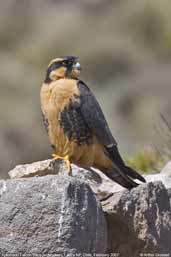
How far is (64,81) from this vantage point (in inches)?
262

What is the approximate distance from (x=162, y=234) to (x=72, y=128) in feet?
3.53

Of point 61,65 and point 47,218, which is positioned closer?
point 47,218

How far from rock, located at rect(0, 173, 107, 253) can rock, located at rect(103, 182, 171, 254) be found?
0.45 m

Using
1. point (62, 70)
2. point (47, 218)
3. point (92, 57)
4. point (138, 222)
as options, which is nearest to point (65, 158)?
point (62, 70)

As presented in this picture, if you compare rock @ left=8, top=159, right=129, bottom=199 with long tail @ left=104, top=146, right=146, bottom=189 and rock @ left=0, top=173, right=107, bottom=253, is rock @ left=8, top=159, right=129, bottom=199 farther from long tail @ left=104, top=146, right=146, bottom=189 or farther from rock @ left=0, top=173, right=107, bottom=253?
rock @ left=0, top=173, right=107, bottom=253

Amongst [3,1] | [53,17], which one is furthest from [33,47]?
[3,1]

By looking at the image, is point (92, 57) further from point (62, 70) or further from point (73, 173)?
point (73, 173)

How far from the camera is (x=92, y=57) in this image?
3092cm

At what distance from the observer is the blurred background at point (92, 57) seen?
84.1 ft

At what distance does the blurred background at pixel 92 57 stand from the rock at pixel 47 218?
55.9ft

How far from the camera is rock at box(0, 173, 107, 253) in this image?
17.0 feet

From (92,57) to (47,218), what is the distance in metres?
25.8

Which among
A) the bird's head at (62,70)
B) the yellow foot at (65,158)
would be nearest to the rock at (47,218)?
the yellow foot at (65,158)

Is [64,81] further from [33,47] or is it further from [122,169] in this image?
[33,47]
